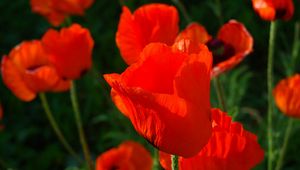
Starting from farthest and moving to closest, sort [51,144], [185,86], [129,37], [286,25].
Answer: [286,25], [51,144], [129,37], [185,86]

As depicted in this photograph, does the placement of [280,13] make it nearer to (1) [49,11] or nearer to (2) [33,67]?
(2) [33,67]

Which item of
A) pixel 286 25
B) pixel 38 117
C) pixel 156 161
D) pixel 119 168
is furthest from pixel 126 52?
pixel 286 25

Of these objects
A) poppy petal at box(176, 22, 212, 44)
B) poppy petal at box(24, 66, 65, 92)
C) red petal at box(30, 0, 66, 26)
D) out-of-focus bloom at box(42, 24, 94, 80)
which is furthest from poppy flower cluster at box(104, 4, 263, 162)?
red petal at box(30, 0, 66, 26)

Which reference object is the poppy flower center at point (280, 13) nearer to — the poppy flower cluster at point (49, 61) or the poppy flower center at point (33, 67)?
the poppy flower cluster at point (49, 61)

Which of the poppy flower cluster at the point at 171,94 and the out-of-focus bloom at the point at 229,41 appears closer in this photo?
the poppy flower cluster at the point at 171,94

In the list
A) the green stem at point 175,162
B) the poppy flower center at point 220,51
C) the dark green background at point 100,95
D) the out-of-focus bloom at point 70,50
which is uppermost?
the green stem at point 175,162

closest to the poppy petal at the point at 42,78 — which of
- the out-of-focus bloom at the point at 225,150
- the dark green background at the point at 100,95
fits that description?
the dark green background at the point at 100,95

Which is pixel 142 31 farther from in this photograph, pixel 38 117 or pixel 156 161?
pixel 38 117
